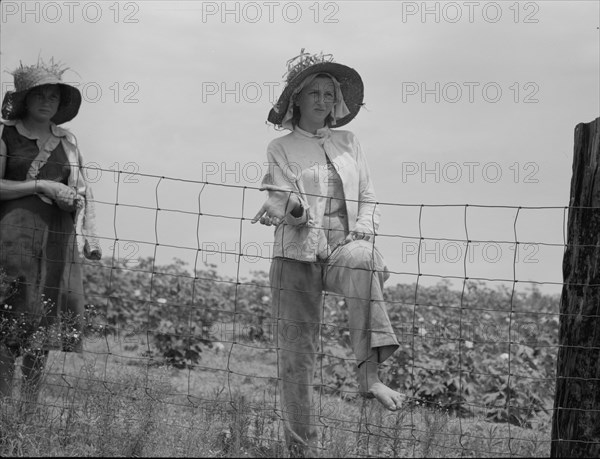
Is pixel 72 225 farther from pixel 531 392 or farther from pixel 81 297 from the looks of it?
pixel 531 392

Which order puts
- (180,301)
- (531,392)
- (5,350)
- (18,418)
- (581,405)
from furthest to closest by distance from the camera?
(180,301) → (531,392) → (5,350) → (18,418) → (581,405)

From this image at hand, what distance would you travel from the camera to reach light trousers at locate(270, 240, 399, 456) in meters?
4.89

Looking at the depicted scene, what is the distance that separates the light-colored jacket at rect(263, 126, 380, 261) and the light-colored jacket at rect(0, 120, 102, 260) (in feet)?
4.26

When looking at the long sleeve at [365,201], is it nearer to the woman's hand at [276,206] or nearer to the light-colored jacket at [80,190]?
the woman's hand at [276,206]

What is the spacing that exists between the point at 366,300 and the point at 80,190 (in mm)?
2037

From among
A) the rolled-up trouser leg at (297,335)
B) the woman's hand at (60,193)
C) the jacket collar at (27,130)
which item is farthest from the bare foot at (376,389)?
the jacket collar at (27,130)

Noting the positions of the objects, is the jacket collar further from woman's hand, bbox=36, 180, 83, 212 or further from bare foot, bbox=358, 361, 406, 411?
bare foot, bbox=358, 361, 406, 411

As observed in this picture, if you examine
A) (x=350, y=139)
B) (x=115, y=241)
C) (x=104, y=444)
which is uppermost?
(x=350, y=139)

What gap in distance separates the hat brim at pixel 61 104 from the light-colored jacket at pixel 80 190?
7 centimetres

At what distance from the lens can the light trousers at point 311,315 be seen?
489cm

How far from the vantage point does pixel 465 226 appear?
4773mm

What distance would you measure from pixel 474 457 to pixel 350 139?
6.28 feet

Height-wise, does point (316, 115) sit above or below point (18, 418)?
above

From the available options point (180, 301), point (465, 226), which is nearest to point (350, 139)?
point (465, 226)
